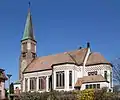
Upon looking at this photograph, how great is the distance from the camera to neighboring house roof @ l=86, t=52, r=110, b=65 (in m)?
61.7

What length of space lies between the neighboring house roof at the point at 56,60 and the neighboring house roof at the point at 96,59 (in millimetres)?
1684

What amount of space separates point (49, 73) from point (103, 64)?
1348cm

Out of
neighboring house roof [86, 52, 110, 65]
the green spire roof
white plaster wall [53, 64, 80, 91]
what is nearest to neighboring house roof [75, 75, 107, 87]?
white plaster wall [53, 64, 80, 91]

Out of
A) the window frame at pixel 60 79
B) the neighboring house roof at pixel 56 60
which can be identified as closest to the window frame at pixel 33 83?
the neighboring house roof at pixel 56 60

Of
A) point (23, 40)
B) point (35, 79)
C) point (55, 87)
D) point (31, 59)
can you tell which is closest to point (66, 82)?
point (55, 87)

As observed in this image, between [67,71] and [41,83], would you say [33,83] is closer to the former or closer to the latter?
[41,83]

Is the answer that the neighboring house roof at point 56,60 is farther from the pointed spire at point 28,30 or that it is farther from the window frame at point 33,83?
the pointed spire at point 28,30

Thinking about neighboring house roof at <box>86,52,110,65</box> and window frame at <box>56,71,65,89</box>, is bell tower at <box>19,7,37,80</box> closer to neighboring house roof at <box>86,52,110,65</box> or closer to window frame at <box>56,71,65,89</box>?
window frame at <box>56,71,65,89</box>

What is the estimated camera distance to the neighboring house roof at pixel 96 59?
6168 centimetres

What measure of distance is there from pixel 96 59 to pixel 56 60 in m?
9.97

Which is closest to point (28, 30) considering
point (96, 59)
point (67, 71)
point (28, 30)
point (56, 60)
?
point (28, 30)

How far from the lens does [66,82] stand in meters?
60.4

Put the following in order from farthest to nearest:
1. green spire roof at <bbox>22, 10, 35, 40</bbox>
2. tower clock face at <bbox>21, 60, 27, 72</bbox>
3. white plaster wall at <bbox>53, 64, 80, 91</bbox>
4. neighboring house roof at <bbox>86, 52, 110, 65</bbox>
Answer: green spire roof at <bbox>22, 10, 35, 40</bbox> < tower clock face at <bbox>21, 60, 27, 72</bbox> < neighboring house roof at <bbox>86, 52, 110, 65</bbox> < white plaster wall at <bbox>53, 64, 80, 91</bbox>

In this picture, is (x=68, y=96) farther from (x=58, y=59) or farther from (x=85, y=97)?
(x=58, y=59)
